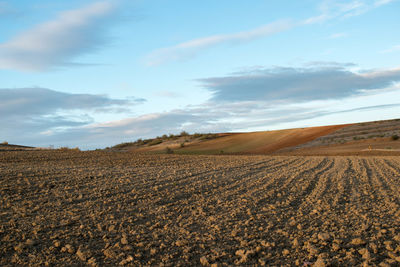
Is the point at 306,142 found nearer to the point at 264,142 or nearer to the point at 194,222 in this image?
the point at 264,142

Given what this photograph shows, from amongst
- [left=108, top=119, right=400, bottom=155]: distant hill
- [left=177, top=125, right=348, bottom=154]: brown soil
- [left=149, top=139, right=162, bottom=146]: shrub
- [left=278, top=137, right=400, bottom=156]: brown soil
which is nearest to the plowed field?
[left=278, top=137, right=400, bottom=156]: brown soil

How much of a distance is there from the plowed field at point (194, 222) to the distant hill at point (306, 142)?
22789mm

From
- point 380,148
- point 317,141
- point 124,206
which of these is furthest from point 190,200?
point 317,141

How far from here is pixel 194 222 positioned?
645 centimetres

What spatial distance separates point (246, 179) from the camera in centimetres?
1183

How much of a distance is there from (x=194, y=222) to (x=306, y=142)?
36.7m

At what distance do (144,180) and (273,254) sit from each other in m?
6.74

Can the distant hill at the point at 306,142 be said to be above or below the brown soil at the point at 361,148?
above

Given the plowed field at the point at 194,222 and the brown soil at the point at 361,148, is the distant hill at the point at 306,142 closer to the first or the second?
the brown soil at the point at 361,148

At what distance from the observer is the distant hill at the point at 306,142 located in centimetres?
3328

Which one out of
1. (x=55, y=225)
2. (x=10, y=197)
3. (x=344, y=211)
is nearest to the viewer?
(x=55, y=225)

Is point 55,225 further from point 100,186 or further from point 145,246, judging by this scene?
point 100,186

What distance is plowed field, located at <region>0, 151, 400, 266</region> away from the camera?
4742mm

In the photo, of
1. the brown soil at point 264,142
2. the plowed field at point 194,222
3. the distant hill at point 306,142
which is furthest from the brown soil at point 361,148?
the plowed field at point 194,222
